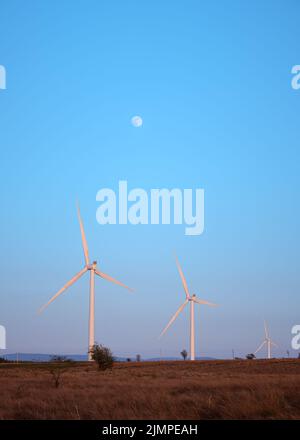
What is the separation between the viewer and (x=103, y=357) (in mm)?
82750

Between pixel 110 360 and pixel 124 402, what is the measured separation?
62102 millimetres

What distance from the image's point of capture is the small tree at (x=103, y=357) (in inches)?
3236

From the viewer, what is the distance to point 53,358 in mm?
72875

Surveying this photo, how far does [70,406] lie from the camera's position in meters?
22.5

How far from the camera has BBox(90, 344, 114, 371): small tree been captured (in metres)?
82.2

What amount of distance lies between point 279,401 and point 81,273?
73136 mm

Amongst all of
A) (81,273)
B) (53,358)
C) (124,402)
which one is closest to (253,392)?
(124,402)

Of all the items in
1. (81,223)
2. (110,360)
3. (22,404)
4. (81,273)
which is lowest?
(110,360)
